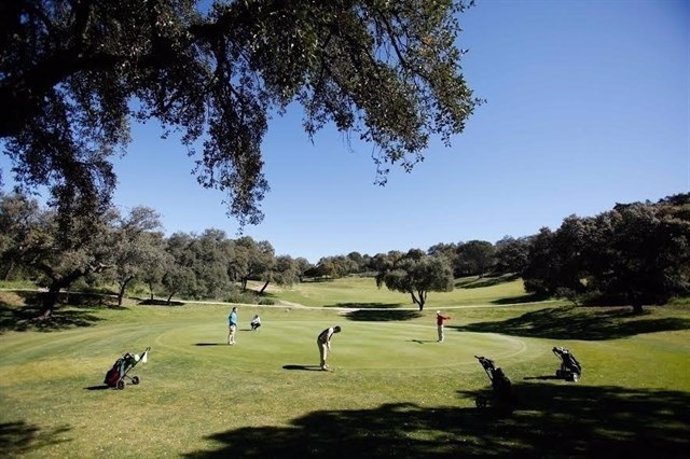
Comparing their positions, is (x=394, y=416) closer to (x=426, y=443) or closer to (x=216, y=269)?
(x=426, y=443)

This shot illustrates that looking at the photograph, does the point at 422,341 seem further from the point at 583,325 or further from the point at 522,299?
the point at 522,299

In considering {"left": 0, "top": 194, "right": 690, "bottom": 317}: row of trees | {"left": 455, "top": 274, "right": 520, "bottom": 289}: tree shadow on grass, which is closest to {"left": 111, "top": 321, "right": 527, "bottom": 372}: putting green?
{"left": 0, "top": 194, "right": 690, "bottom": 317}: row of trees

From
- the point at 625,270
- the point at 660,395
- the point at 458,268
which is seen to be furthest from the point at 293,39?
the point at 458,268

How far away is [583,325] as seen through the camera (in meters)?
42.0

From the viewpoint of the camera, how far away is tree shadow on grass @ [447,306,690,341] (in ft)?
119

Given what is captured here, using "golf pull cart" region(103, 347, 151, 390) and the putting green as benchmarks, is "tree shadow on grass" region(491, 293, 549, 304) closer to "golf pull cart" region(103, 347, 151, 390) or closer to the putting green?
the putting green

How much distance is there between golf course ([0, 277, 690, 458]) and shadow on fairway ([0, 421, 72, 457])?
56 mm

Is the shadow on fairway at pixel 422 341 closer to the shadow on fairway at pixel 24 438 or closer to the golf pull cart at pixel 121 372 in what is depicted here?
the golf pull cart at pixel 121 372

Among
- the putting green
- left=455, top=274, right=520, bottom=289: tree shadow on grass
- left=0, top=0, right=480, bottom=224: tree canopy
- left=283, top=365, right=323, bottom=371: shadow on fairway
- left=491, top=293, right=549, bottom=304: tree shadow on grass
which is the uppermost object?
left=0, top=0, right=480, bottom=224: tree canopy

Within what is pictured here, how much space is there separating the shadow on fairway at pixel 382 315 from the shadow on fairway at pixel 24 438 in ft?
150

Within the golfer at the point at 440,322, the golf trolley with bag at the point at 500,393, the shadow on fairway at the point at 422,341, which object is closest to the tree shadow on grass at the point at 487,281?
the shadow on fairway at the point at 422,341

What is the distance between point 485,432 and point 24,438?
1292 centimetres

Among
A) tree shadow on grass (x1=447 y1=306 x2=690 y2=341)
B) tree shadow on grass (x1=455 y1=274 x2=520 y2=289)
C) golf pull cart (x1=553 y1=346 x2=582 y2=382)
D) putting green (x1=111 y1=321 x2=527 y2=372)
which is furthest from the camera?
tree shadow on grass (x1=455 y1=274 x2=520 y2=289)

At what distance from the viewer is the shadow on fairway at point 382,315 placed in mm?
58688
